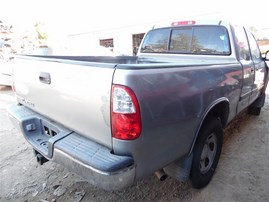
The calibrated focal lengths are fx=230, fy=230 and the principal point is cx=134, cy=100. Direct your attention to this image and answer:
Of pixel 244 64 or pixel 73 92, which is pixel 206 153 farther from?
pixel 73 92

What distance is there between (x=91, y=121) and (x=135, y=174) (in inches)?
20.1

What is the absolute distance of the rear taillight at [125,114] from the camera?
1.53 m

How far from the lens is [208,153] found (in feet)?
8.66

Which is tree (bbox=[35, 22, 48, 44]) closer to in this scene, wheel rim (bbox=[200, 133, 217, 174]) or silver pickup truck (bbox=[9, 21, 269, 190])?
silver pickup truck (bbox=[9, 21, 269, 190])

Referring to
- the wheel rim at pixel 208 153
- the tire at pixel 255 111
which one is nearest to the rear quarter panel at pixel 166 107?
the wheel rim at pixel 208 153

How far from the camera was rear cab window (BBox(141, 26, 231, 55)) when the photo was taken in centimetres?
317

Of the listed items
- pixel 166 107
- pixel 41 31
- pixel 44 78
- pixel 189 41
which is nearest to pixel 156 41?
pixel 189 41

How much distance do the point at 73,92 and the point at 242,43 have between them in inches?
107

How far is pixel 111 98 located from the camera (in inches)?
61.6

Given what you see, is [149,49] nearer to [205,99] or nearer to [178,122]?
[205,99]

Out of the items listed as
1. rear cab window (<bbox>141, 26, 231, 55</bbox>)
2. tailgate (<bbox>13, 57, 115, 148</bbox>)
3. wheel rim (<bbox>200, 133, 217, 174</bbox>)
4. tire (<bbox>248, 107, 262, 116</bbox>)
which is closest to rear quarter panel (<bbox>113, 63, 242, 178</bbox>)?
tailgate (<bbox>13, 57, 115, 148</bbox>)

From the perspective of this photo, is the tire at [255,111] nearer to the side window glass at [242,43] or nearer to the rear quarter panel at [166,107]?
the side window glass at [242,43]

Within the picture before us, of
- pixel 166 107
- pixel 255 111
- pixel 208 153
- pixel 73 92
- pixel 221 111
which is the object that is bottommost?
pixel 255 111

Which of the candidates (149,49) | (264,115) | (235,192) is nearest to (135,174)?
(235,192)
